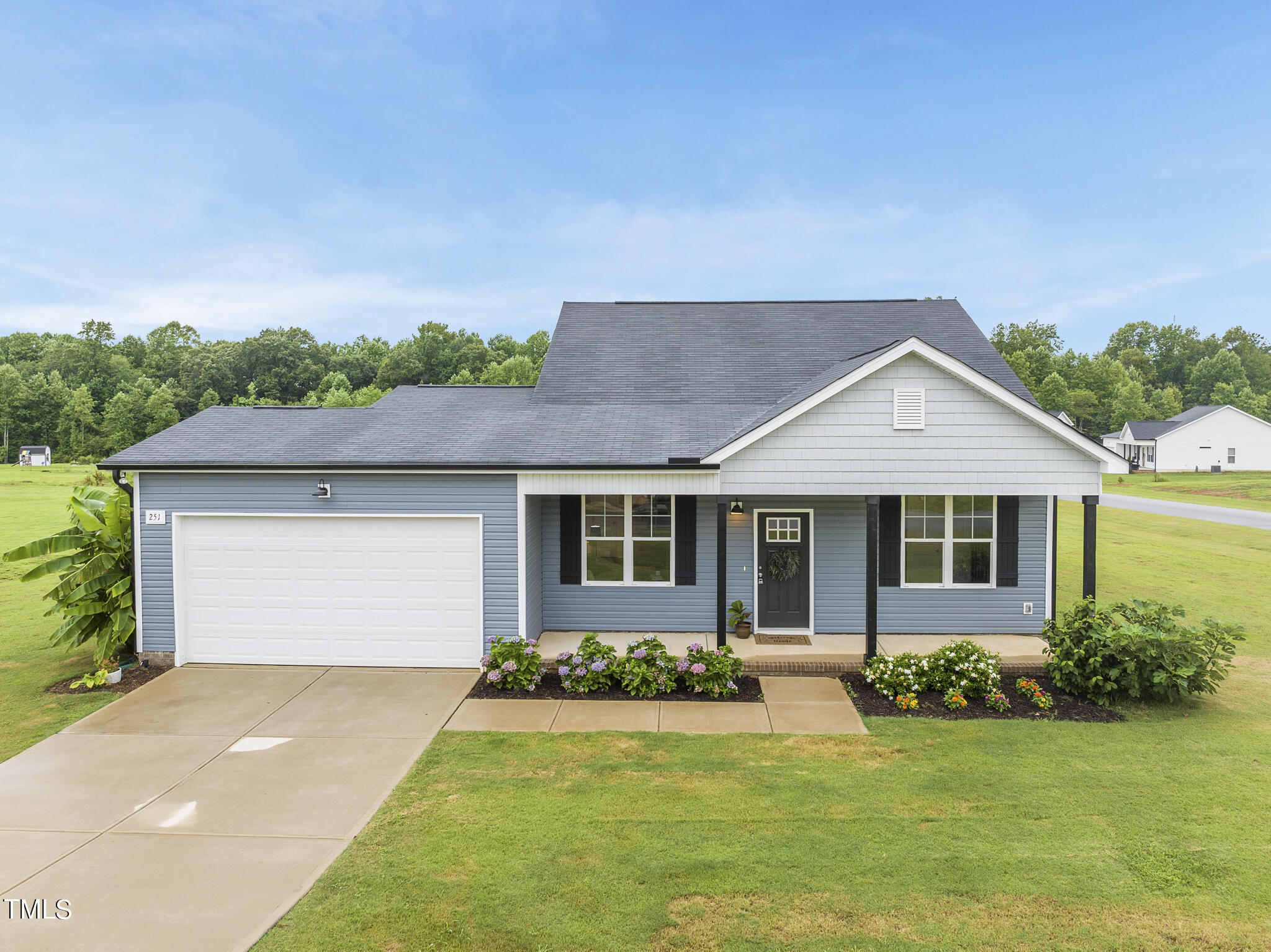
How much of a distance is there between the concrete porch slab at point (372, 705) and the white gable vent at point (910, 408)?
23.0 ft

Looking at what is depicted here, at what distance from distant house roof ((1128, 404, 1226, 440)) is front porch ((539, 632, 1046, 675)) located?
6049 centimetres

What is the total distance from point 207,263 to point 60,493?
2582cm

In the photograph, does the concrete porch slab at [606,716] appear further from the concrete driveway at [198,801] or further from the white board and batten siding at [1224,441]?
the white board and batten siding at [1224,441]

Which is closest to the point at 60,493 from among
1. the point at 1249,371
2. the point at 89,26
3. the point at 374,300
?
the point at 89,26

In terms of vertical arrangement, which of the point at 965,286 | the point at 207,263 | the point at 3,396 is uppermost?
the point at 965,286

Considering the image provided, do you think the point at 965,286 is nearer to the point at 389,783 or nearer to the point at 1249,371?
the point at 1249,371

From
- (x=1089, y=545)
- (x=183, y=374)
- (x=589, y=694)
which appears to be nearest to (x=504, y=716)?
(x=589, y=694)

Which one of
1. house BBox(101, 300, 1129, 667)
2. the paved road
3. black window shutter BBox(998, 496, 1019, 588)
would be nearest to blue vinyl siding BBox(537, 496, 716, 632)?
house BBox(101, 300, 1129, 667)

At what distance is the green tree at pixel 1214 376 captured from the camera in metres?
79.6

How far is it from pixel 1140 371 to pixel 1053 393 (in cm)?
4423

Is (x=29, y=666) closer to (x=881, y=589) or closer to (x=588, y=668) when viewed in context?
(x=588, y=668)

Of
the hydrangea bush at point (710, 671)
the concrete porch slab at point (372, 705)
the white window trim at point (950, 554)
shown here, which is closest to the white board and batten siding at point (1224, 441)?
the white window trim at point (950, 554)

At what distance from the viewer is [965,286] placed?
7288cm

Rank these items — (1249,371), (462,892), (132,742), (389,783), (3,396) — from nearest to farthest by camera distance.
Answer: (462,892), (389,783), (132,742), (3,396), (1249,371)
